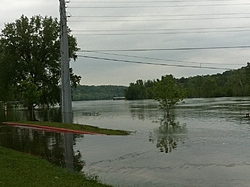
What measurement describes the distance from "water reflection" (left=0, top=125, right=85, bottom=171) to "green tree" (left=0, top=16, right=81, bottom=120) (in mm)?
25051

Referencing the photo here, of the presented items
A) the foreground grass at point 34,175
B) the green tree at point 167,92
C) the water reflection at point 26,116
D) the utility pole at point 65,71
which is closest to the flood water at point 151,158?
the foreground grass at point 34,175

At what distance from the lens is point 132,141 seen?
61.5ft

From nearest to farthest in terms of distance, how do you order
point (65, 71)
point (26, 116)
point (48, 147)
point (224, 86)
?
point (48, 147) → point (65, 71) → point (26, 116) → point (224, 86)

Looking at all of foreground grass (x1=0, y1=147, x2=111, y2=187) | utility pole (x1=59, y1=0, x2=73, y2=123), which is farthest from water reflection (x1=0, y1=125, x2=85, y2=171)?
utility pole (x1=59, y1=0, x2=73, y2=123)

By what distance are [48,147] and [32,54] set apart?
104ft

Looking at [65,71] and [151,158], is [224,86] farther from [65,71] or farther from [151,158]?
[151,158]

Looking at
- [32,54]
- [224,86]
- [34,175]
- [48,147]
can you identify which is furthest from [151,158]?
[224,86]

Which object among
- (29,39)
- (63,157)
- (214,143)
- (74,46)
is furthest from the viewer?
(74,46)

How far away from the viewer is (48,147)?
51.6 feet

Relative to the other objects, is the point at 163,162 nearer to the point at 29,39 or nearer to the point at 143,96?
the point at 29,39

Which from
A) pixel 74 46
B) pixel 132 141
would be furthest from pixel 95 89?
pixel 132 141

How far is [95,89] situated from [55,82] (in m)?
154

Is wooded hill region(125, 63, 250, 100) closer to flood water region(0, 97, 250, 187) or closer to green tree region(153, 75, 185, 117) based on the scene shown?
green tree region(153, 75, 185, 117)

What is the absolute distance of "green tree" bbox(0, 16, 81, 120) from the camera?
44.1 metres
